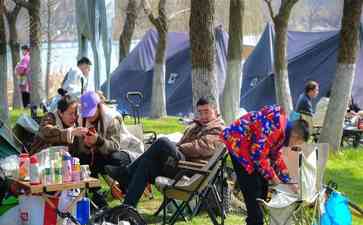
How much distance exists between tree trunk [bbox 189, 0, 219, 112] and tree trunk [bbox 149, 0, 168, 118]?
7514mm

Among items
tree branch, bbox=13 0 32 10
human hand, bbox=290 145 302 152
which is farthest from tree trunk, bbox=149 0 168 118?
human hand, bbox=290 145 302 152

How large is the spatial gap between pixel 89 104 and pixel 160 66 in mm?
10855

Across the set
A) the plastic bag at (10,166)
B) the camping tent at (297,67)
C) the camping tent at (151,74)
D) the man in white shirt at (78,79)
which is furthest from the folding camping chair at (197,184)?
the camping tent at (151,74)

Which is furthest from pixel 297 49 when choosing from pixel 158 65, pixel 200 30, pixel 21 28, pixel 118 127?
pixel 21 28

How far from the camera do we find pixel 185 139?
750 centimetres

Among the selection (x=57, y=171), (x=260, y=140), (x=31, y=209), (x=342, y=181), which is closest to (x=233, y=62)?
(x=342, y=181)

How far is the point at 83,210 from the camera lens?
6414mm

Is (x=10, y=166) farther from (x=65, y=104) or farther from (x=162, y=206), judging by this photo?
(x=162, y=206)

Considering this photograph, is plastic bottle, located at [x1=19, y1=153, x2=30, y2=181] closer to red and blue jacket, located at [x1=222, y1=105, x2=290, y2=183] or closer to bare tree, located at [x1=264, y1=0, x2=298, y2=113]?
red and blue jacket, located at [x1=222, y1=105, x2=290, y2=183]

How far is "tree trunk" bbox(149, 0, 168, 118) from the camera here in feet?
59.1

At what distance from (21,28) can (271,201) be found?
3343 cm

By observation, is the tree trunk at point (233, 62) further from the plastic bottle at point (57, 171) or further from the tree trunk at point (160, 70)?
the plastic bottle at point (57, 171)

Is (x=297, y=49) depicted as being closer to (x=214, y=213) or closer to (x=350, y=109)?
(x=350, y=109)

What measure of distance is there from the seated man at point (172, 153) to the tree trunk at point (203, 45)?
3096mm
